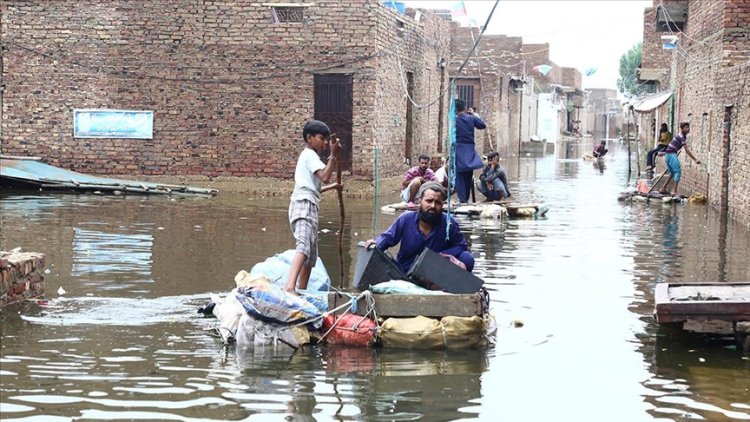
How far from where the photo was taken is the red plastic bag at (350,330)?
8.16 meters

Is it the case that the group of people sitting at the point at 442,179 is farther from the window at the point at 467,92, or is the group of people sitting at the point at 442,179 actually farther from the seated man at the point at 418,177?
the window at the point at 467,92

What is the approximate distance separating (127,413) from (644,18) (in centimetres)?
4216

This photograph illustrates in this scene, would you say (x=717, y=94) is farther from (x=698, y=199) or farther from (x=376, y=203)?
(x=376, y=203)

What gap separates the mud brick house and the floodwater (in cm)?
765

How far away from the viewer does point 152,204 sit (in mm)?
19344

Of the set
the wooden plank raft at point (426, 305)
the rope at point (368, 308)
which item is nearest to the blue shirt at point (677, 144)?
the wooden plank raft at point (426, 305)

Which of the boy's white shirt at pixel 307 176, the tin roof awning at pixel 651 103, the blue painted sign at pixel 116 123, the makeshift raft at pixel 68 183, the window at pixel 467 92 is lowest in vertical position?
the makeshift raft at pixel 68 183

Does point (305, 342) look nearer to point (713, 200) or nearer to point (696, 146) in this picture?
point (713, 200)

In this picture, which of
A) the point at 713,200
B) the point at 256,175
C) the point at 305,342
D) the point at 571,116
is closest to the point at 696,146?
the point at 713,200

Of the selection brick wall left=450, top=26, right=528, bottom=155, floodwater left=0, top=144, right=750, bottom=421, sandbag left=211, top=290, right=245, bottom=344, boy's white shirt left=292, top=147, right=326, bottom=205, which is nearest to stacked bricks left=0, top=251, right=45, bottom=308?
floodwater left=0, top=144, right=750, bottom=421

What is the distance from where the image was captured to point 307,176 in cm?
927

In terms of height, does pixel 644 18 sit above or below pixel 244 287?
above

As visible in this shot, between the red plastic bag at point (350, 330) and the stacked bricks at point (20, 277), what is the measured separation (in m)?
2.74

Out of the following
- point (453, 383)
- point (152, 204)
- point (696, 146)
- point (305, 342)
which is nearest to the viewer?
point (453, 383)
